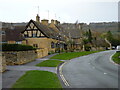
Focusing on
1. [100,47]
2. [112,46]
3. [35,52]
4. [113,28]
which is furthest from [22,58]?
[113,28]

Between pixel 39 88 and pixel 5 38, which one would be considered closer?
pixel 39 88

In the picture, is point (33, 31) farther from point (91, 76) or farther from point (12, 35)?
point (91, 76)

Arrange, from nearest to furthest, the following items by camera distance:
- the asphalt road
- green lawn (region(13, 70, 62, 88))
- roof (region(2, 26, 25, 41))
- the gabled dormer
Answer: green lawn (region(13, 70, 62, 88)), the asphalt road, roof (region(2, 26, 25, 41)), the gabled dormer

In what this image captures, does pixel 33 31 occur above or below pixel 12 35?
above

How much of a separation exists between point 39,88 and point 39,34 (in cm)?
5058

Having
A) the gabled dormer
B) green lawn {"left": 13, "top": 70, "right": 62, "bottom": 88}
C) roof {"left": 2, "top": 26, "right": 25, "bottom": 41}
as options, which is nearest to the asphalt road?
green lawn {"left": 13, "top": 70, "right": 62, "bottom": 88}

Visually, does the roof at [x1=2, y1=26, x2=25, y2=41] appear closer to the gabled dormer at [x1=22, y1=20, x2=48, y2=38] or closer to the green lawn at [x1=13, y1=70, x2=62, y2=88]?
the gabled dormer at [x1=22, y1=20, x2=48, y2=38]

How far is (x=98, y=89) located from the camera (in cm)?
1484

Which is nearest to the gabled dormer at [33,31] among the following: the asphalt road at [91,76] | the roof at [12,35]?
the roof at [12,35]

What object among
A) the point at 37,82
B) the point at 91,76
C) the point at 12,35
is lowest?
the point at 91,76

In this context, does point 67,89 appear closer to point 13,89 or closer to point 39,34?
point 13,89

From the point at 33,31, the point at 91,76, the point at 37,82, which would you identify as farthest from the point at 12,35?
the point at 37,82

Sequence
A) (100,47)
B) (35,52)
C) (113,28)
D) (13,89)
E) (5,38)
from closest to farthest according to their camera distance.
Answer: (13,89) → (35,52) → (5,38) → (100,47) → (113,28)

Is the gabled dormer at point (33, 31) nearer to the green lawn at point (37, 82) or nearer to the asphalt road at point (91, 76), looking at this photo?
the asphalt road at point (91, 76)
